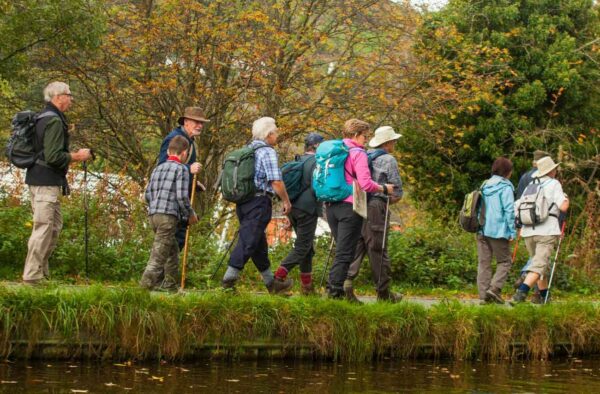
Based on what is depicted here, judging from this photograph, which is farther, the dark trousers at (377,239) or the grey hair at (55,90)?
the dark trousers at (377,239)

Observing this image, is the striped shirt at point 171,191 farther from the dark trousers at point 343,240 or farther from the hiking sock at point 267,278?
the dark trousers at point 343,240

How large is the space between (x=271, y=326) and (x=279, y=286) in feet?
6.27

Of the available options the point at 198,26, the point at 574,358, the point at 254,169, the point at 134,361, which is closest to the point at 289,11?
the point at 198,26

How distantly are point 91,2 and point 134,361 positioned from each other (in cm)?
993

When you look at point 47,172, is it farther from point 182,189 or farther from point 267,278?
point 267,278

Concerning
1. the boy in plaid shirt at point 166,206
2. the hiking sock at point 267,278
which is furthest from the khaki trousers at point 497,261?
the boy in plaid shirt at point 166,206

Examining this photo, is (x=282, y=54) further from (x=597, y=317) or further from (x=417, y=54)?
(x=597, y=317)

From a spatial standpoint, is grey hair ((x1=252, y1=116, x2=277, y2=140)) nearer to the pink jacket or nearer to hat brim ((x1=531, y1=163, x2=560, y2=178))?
the pink jacket

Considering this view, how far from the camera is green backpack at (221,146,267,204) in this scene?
1046 cm

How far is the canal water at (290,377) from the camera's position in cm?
766

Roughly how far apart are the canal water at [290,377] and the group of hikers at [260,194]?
1.67m

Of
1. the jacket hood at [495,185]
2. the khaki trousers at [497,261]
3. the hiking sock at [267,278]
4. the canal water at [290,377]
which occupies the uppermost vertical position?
the jacket hood at [495,185]

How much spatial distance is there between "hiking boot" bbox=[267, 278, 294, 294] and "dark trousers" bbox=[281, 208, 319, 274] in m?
0.16

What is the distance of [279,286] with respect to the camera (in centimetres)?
1119
